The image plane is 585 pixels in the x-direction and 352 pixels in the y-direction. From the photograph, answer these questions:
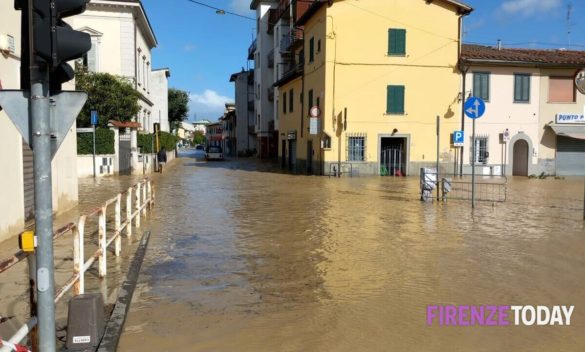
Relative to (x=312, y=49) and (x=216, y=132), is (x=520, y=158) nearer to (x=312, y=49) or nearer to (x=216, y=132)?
(x=312, y=49)

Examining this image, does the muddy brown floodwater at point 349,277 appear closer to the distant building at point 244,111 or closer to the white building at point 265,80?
the white building at point 265,80

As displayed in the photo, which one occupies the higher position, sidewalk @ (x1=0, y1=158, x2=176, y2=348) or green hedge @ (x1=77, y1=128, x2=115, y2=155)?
green hedge @ (x1=77, y1=128, x2=115, y2=155)

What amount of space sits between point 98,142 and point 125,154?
2976 millimetres

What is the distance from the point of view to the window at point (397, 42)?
28.7 m

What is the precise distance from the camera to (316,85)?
3039cm

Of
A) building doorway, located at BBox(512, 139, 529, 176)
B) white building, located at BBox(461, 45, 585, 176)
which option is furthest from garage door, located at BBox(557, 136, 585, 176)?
building doorway, located at BBox(512, 139, 529, 176)

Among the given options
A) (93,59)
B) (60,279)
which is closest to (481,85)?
(93,59)

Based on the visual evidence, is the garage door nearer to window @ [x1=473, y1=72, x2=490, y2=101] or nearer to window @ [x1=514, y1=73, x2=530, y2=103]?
window @ [x1=514, y1=73, x2=530, y2=103]

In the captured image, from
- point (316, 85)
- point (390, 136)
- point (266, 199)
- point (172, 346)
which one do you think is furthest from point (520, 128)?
point (172, 346)

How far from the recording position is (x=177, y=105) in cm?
7219

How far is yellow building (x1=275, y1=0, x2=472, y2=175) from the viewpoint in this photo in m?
28.4

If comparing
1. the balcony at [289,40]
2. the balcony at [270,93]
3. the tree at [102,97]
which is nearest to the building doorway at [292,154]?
the balcony at [289,40]

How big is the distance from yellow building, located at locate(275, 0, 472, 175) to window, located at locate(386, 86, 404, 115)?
0.05 meters

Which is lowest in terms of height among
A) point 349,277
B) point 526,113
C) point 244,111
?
point 349,277
